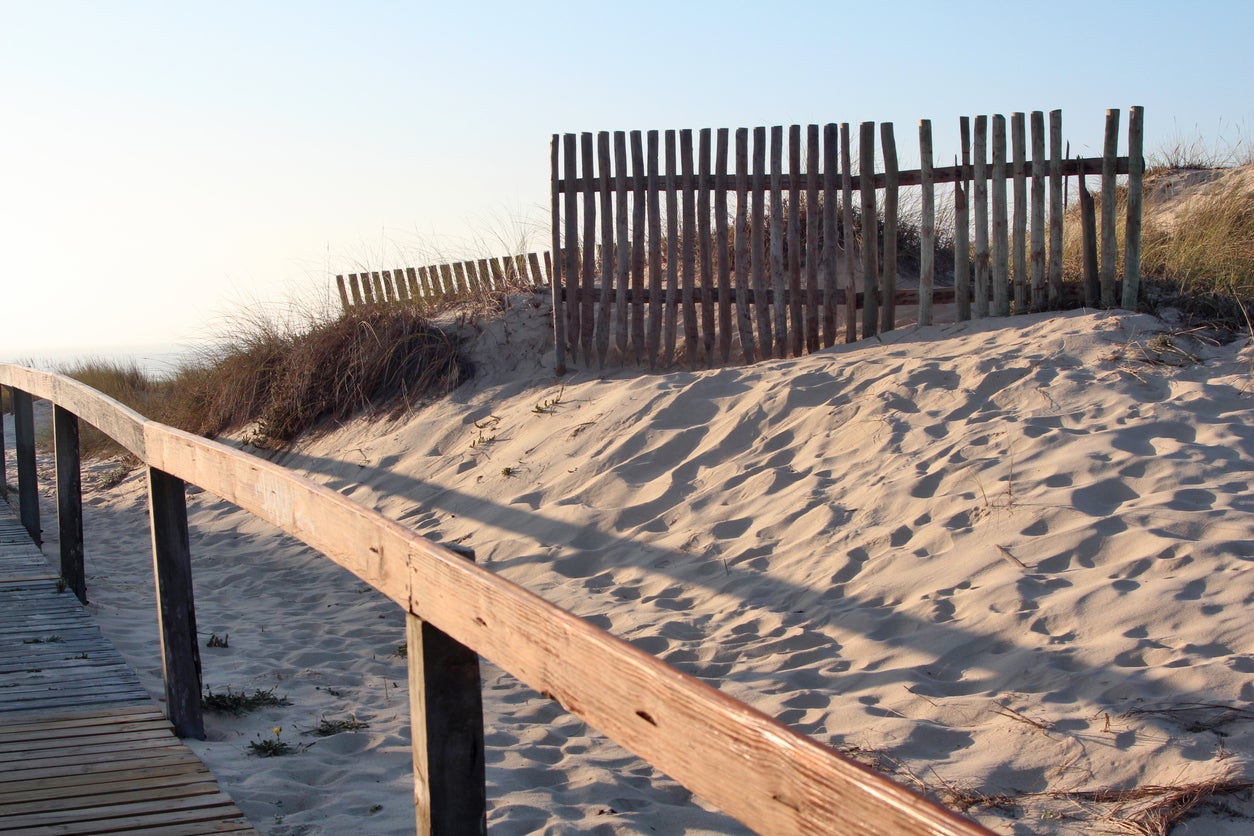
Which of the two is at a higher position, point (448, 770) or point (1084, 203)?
point (1084, 203)

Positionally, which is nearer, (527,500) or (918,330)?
(527,500)

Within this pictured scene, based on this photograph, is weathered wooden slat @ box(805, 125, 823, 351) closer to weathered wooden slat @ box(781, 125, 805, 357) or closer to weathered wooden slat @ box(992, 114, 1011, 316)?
weathered wooden slat @ box(781, 125, 805, 357)

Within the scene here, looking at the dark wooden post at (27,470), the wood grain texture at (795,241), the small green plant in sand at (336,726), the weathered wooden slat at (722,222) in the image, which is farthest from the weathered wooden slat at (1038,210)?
→ the dark wooden post at (27,470)

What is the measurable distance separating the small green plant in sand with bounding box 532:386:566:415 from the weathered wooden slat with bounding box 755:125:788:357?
5.85ft

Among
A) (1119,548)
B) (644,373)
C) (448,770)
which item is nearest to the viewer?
(448,770)

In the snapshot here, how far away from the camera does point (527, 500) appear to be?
729 cm

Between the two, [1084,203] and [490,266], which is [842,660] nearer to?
[1084,203]

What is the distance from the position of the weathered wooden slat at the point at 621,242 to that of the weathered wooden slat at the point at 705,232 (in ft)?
2.22

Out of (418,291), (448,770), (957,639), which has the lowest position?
(957,639)

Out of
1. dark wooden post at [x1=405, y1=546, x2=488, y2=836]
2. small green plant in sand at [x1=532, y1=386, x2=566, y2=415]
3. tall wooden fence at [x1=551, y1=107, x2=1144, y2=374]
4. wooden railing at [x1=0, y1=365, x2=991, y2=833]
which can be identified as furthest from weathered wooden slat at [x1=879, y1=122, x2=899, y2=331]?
dark wooden post at [x1=405, y1=546, x2=488, y2=836]

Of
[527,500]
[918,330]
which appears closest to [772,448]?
[527,500]

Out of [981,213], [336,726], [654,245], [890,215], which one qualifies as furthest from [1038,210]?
[336,726]

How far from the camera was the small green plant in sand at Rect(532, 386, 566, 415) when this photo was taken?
8.67m

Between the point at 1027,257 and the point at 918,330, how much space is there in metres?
1.03
